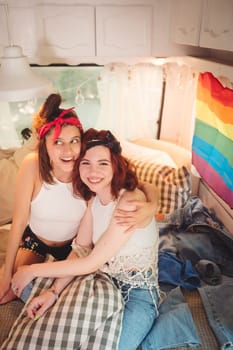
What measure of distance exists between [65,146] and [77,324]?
61cm

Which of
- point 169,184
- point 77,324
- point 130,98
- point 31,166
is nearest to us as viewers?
point 77,324

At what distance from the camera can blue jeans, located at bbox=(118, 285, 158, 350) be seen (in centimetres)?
110

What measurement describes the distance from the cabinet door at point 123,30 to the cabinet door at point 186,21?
15 centimetres

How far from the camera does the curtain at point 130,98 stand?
7.29ft

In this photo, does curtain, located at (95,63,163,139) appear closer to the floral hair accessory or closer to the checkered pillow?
the checkered pillow

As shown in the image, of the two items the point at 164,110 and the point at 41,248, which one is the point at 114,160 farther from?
the point at 164,110

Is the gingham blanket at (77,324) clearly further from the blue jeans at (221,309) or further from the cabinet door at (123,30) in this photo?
the cabinet door at (123,30)

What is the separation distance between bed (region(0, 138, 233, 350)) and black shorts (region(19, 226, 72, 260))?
20cm

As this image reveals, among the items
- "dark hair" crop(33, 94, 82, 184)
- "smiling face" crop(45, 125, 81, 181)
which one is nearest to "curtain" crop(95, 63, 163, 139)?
"dark hair" crop(33, 94, 82, 184)

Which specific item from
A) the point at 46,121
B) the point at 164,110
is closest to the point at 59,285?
the point at 46,121

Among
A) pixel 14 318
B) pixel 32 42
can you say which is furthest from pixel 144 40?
pixel 14 318

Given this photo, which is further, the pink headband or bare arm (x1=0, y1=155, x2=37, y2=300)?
bare arm (x1=0, y1=155, x2=37, y2=300)

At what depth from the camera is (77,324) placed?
3.53 feet

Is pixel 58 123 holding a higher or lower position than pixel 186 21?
lower
